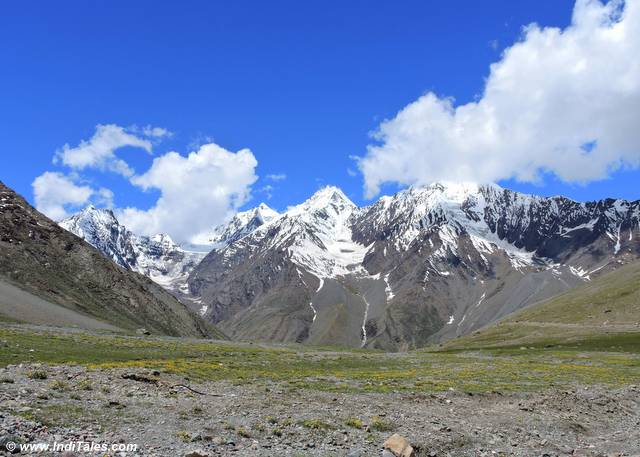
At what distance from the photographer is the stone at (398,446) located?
23406 mm

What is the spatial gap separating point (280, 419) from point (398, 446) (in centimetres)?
630

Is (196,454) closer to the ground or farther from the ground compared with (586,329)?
closer to the ground

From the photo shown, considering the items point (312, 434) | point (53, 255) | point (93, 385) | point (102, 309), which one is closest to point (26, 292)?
point (102, 309)

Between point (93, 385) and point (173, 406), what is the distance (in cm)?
509

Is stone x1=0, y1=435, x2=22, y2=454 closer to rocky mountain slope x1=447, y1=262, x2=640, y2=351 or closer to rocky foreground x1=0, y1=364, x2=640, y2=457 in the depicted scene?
rocky foreground x1=0, y1=364, x2=640, y2=457

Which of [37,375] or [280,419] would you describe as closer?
[280,419]

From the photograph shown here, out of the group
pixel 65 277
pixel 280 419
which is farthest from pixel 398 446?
pixel 65 277

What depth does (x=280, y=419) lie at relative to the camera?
2689cm

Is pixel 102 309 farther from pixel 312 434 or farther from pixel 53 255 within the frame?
pixel 312 434

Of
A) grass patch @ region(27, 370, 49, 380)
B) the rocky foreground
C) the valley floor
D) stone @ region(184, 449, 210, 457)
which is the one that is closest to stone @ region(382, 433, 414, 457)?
the rocky foreground

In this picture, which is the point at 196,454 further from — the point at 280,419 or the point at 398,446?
the point at 398,446

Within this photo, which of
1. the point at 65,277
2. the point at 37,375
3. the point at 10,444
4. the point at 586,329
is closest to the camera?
the point at 10,444

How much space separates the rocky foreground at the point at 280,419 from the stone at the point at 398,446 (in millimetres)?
51

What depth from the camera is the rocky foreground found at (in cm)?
2162
